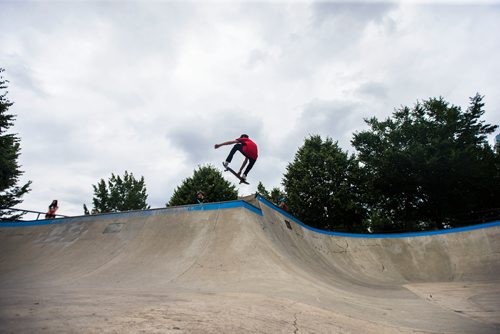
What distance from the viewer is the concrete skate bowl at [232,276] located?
2582 mm

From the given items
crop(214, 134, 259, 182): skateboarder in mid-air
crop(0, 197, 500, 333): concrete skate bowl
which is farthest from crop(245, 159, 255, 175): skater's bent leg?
crop(0, 197, 500, 333): concrete skate bowl

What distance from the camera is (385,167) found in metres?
21.9

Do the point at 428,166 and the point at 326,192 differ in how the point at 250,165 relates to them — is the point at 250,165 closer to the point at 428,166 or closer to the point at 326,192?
the point at 326,192

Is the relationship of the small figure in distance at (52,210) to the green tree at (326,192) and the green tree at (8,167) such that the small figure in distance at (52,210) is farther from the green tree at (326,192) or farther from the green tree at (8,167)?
the green tree at (326,192)

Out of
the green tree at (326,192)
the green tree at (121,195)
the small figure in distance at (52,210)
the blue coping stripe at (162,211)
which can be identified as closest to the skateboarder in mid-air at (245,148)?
the blue coping stripe at (162,211)

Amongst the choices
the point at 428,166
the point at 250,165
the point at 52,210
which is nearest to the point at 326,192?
the point at 428,166

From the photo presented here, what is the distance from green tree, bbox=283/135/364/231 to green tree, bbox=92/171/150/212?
24.3 meters

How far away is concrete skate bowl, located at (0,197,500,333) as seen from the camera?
2.58m

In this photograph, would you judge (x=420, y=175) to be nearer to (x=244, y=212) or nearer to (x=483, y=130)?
(x=483, y=130)

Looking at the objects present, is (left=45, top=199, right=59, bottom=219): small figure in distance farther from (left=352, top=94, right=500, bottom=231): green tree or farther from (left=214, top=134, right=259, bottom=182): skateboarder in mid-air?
(left=352, top=94, right=500, bottom=231): green tree

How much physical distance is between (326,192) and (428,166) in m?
7.53

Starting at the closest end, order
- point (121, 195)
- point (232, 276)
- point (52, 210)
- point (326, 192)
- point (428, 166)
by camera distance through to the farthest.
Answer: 1. point (232, 276)
2. point (52, 210)
3. point (428, 166)
4. point (326, 192)
5. point (121, 195)

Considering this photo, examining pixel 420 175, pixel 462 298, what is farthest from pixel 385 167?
pixel 462 298

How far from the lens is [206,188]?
82.3ft
